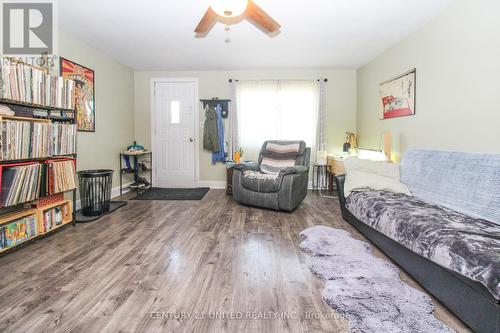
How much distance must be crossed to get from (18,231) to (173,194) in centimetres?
243

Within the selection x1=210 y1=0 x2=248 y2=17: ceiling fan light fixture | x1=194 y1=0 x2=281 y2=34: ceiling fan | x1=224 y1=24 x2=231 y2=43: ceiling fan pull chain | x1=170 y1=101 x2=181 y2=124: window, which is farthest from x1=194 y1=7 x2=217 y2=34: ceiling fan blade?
x1=170 y1=101 x2=181 y2=124: window

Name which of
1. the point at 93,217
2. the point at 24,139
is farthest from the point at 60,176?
the point at 93,217

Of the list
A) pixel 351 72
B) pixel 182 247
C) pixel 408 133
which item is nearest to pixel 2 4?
pixel 182 247

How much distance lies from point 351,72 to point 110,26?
410 cm

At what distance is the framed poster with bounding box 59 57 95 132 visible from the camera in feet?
11.0

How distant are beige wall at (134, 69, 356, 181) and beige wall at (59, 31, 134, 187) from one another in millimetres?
192

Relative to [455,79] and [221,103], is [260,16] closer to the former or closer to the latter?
[455,79]

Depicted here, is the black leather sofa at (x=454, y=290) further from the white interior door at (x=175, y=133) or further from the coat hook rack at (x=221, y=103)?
the white interior door at (x=175, y=133)

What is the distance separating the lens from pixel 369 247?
2260mm

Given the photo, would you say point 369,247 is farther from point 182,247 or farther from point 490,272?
point 182,247

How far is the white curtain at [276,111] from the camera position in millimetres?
4957

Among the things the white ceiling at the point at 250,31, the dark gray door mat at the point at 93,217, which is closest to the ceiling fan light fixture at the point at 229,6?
the white ceiling at the point at 250,31

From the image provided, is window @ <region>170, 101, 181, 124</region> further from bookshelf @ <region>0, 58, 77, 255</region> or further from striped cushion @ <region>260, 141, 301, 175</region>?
bookshelf @ <region>0, 58, 77, 255</region>

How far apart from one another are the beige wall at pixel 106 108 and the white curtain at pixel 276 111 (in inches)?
83.0
